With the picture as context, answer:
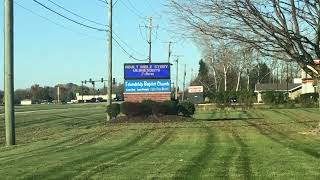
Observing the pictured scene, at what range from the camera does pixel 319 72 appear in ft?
76.9

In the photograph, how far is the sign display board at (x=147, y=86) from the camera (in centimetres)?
4153

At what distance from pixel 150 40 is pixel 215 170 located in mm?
63174

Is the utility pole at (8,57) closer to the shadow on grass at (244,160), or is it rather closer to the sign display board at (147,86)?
the shadow on grass at (244,160)

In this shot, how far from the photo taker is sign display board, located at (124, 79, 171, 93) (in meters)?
41.5

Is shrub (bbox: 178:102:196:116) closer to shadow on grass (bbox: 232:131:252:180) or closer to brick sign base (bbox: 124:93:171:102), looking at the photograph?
brick sign base (bbox: 124:93:171:102)

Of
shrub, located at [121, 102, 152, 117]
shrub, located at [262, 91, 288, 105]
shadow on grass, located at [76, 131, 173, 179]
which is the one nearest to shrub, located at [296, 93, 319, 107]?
shrub, located at [262, 91, 288, 105]

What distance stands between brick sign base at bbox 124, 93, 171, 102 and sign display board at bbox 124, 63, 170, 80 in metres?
1.25

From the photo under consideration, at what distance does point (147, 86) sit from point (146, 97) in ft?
3.01

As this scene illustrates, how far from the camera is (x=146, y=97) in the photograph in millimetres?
41094

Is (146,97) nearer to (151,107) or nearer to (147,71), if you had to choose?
(147,71)

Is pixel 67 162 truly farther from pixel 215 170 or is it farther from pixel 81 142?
pixel 81 142

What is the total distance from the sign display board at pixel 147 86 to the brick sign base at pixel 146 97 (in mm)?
287

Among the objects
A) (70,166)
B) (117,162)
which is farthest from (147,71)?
(70,166)

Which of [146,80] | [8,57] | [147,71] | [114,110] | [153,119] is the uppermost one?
[147,71]
